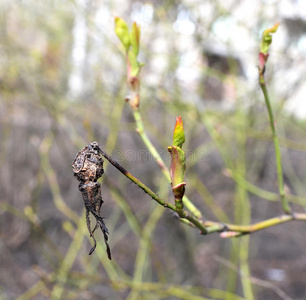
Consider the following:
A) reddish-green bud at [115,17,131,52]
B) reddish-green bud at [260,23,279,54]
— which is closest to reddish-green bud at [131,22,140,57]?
reddish-green bud at [115,17,131,52]

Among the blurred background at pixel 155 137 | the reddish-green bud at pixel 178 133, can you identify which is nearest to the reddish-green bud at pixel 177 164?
the reddish-green bud at pixel 178 133

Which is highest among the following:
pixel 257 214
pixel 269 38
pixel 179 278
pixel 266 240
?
pixel 269 38

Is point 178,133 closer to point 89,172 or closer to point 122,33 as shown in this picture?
point 89,172

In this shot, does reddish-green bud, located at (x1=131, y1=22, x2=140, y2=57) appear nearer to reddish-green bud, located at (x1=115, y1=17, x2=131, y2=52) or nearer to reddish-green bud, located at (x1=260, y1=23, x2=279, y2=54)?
reddish-green bud, located at (x1=115, y1=17, x2=131, y2=52)

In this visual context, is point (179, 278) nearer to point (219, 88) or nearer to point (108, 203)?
point (108, 203)

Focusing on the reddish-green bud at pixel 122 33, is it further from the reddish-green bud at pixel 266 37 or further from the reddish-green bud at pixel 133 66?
the reddish-green bud at pixel 266 37

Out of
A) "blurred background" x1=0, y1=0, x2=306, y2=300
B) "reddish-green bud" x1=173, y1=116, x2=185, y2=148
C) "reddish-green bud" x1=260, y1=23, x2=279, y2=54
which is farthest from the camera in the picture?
"blurred background" x1=0, y1=0, x2=306, y2=300

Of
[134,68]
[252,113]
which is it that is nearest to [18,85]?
[252,113]

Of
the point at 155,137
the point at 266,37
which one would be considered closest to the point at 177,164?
the point at 266,37
